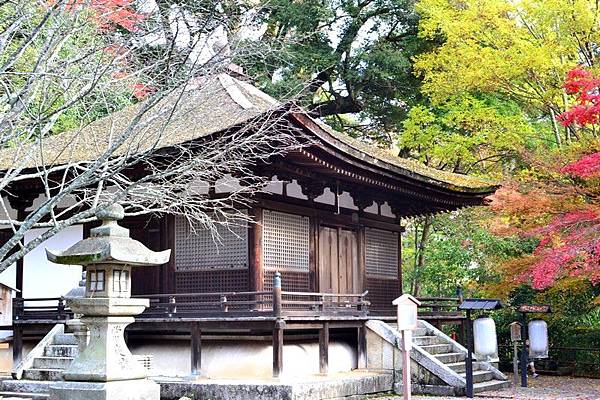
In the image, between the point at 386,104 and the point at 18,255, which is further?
the point at 386,104

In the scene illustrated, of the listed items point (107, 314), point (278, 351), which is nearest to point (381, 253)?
point (278, 351)

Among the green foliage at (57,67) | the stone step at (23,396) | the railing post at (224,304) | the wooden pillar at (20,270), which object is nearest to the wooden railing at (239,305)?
the railing post at (224,304)

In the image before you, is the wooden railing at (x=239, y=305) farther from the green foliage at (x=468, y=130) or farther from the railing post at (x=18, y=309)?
the green foliage at (x=468, y=130)

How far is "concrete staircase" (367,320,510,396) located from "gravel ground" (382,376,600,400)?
338mm

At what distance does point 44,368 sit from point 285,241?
491 centimetres

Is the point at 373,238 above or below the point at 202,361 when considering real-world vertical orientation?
above

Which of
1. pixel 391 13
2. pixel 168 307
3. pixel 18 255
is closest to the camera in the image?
pixel 18 255

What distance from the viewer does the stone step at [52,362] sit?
45.3 ft

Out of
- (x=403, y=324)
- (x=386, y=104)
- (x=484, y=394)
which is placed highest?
(x=386, y=104)

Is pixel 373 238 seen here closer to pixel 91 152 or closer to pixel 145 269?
pixel 145 269

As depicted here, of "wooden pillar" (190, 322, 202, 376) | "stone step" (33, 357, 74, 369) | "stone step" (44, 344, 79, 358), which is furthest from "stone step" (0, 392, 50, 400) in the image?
"wooden pillar" (190, 322, 202, 376)

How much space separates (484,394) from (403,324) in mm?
5487

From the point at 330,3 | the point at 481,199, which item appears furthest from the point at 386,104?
the point at 481,199

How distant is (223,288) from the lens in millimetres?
14398
